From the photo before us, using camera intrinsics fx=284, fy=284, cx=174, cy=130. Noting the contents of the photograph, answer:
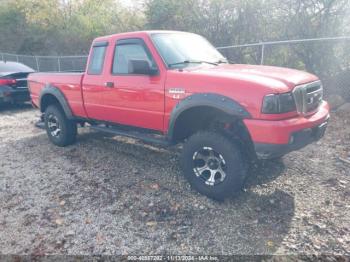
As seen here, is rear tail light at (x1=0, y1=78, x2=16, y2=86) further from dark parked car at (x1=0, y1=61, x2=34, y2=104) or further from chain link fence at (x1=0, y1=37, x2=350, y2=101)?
chain link fence at (x1=0, y1=37, x2=350, y2=101)

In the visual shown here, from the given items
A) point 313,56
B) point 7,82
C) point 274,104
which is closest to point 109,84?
point 274,104

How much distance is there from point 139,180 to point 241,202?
1464 mm

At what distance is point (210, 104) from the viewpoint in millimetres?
3182

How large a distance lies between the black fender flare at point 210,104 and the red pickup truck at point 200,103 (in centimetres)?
1

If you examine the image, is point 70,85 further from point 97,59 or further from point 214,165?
point 214,165

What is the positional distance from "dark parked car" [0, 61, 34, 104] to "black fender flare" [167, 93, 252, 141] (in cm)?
690

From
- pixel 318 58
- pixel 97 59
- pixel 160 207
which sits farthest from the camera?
pixel 318 58

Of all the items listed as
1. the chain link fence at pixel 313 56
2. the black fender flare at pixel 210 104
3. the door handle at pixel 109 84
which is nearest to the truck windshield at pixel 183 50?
Answer: the black fender flare at pixel 210 104

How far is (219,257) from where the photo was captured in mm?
2541

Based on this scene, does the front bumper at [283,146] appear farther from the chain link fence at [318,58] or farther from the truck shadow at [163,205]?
the chain link fence at [318,58]

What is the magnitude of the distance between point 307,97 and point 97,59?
3236 mm

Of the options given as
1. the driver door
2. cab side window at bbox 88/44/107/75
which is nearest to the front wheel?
the driver door

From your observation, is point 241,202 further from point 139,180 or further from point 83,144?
point 83,144

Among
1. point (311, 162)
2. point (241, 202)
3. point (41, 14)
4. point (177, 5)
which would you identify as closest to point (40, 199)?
point (241, 202)
